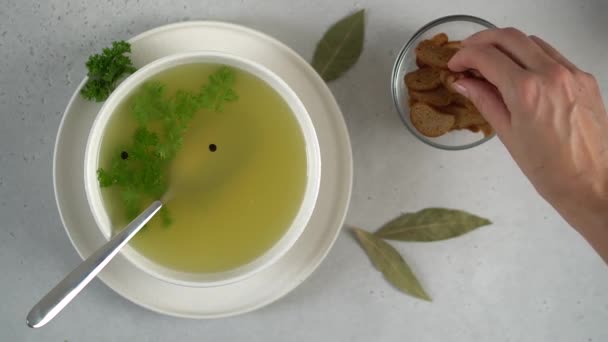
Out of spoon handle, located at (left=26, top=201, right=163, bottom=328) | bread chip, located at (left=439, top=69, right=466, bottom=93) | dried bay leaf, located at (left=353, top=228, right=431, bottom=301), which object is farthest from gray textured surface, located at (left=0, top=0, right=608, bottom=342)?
spoon handle, located at (left=26, top=201, right=163, bottom=328)

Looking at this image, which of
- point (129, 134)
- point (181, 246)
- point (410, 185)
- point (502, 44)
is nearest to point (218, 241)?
point (181, 246)

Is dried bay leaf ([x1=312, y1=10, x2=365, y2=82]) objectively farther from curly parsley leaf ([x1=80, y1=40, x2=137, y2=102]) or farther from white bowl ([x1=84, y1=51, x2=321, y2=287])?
curly parsley leaf ([x1=80, y1=40, x2=137, y2=102])

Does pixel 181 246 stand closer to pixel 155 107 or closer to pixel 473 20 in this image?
pixel 155 107

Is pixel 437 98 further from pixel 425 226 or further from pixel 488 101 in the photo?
pixel 425 226

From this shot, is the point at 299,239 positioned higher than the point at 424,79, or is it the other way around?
the point at 424,79

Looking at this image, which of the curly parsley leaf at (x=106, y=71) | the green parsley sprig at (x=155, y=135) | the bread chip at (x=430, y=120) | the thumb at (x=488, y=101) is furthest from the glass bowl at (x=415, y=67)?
the curly parsley leaf at (x=106, y=71)

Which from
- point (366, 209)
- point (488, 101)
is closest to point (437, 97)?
point (488, 101)
